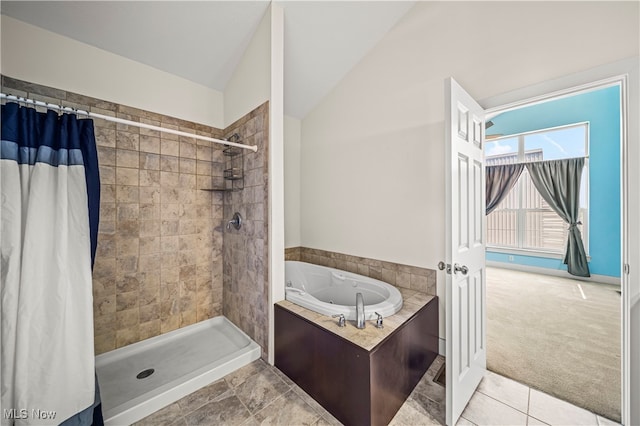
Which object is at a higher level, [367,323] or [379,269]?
[379,269]

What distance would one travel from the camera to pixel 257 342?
6.70 ft

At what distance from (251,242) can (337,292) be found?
994mm

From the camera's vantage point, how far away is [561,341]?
2.21 metres

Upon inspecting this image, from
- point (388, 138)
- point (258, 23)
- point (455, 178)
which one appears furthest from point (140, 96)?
point (455, 178)

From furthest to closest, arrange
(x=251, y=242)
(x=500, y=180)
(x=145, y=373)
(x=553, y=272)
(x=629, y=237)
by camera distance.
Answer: (x=500, y=180) → (x=553, y=272) → (x=251, y=242) → (x=145, y=373) → (x=629, y=237)

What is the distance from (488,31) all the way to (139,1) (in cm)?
253

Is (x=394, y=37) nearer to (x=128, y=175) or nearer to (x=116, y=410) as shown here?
(x=128, y=175)

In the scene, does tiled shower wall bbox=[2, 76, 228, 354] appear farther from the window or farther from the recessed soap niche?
the window

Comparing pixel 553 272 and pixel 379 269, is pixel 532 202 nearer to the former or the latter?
pixel 553 272

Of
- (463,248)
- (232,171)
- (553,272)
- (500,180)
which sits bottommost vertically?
(553,272)

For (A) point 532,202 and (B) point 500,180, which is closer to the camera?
(A) point 532,202

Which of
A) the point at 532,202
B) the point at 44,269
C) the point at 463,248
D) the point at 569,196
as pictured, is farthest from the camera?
the point at 532,202

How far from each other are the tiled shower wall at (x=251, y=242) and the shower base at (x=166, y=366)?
0.60 feet

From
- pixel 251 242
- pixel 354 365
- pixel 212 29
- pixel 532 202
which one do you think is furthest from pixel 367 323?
pixel 532 202
